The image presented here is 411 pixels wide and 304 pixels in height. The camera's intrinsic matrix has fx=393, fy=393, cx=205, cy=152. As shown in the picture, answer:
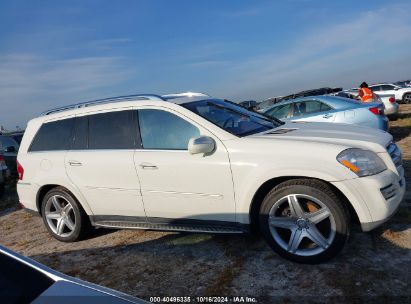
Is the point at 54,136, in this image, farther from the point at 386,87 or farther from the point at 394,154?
the point at 386,87

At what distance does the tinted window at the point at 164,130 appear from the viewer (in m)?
4.21

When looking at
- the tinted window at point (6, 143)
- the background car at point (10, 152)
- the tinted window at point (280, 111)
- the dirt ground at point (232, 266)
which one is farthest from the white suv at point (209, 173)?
the tinted window at point (6, 143)

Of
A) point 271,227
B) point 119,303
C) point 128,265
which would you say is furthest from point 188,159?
point 119,303

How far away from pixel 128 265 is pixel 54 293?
8.48 ft

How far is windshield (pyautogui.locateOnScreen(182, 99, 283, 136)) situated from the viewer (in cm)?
427

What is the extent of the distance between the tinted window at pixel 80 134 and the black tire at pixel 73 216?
0.63m

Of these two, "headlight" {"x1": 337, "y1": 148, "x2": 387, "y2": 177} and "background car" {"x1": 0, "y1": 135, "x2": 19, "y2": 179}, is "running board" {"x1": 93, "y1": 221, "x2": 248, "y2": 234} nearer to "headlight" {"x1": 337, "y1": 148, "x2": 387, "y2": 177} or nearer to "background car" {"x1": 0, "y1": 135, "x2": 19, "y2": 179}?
"headlight" {"x1": 337, "y1": 148, "x2": 387, "y2": 177}

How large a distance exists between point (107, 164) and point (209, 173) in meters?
1.34

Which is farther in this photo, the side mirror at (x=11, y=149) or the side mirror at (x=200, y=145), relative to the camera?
the side mirror at (x=11, y=149)

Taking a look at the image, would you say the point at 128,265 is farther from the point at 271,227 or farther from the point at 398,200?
the point at 398,200

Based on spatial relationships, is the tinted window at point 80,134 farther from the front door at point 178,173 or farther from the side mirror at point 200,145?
the side mirror at point 200,145

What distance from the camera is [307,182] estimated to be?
364cm

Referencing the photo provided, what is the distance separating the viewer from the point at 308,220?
3699 millimetres

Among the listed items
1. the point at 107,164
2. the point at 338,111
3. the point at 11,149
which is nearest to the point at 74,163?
the point at 107,164
